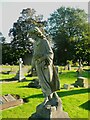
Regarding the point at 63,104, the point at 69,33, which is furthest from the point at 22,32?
the point at 63,104

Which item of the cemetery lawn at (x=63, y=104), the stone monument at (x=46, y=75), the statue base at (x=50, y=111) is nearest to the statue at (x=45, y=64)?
the stone monument at (x=46, y=75)

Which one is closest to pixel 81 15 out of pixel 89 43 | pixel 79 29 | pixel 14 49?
pixel 79 29

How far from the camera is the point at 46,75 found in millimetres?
7883

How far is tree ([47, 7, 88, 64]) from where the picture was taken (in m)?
49.8

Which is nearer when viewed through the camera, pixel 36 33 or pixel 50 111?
pixel 50 111

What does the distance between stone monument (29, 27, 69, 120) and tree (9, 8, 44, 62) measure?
44.1 meters

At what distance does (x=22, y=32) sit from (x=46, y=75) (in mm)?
48677

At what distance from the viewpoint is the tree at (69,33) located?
49.8 metres

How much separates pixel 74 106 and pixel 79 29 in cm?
4147

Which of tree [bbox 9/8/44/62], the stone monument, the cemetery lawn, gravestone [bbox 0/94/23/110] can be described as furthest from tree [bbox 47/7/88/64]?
the stone monument

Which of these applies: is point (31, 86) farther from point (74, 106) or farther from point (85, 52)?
point (85, 52)

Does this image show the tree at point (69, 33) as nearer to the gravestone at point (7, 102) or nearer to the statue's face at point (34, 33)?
the gravestone at point (7, 102)

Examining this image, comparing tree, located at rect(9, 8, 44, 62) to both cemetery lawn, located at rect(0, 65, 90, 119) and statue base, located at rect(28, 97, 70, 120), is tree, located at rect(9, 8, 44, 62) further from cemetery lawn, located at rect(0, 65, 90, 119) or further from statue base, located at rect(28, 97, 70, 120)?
statue base, located at rect(28, 97, 70, 120)

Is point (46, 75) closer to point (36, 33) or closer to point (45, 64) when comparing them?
point (45, 64)
